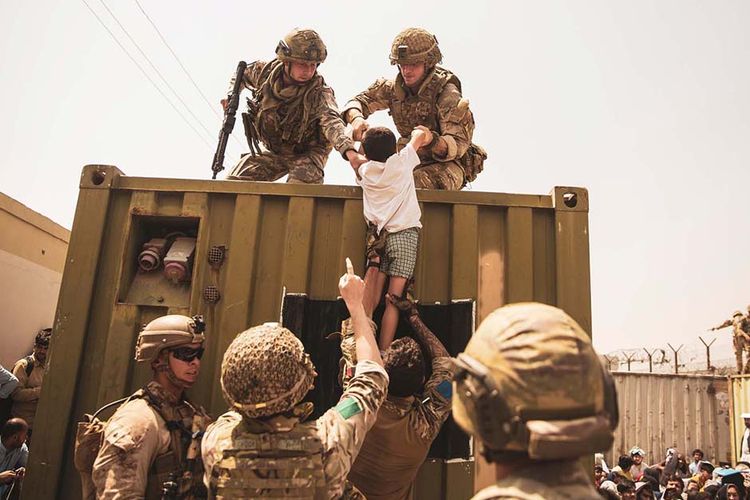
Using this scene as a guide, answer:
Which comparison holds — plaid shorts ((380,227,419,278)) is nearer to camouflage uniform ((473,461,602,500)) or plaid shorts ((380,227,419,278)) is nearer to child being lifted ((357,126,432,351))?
child being lifted ((357,126,432,351))

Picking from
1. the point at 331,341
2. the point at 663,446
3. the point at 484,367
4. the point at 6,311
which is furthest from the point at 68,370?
the point at 663,446

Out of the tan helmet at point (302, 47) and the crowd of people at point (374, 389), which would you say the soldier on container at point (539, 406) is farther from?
the tan helmet at point (302, 47)

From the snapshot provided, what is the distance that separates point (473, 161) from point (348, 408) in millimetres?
3035

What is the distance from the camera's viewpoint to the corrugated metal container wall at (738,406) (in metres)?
11.3

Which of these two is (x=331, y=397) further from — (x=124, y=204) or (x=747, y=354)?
(x=747, y=354)

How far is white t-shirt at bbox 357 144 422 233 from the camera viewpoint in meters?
2.74

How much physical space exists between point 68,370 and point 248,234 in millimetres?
1119

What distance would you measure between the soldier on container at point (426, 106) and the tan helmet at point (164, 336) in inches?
67.3

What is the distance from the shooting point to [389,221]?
275 centimetres

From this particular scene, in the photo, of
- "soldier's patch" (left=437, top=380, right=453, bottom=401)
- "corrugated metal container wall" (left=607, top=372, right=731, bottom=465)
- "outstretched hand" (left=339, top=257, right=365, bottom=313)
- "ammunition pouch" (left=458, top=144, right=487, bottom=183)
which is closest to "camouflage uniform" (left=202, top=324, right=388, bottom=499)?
"outstretched hand" (left=339, top=257, right=365, bottom=313)

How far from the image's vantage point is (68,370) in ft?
9.38

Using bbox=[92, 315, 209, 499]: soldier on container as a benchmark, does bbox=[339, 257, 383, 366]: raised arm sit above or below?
above

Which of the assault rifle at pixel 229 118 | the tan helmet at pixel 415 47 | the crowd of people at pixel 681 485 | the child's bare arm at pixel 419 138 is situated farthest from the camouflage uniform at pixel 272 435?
the crowd of people at pixel 681 485

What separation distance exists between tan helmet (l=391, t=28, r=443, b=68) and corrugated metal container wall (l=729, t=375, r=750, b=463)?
11021mm
